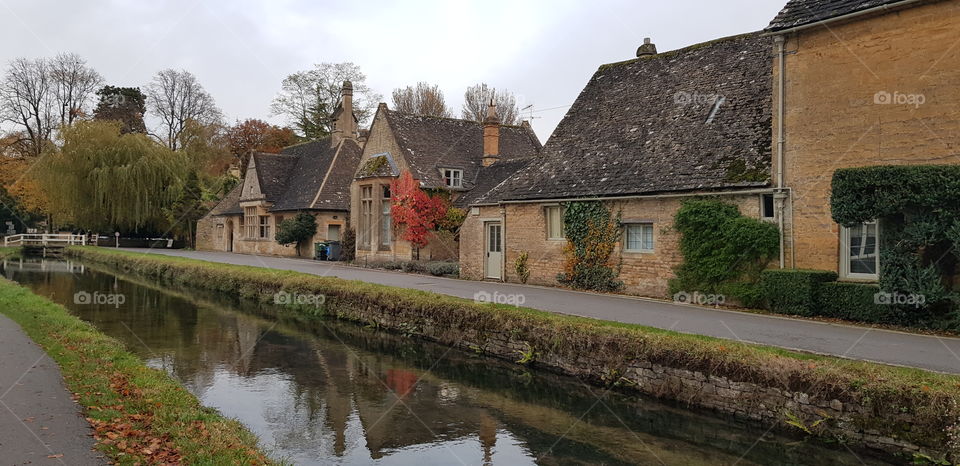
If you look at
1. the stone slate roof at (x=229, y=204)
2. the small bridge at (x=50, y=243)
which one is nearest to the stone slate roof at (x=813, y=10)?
the stone slate roof at (x=229, y=204)

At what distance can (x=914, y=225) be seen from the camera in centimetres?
1231

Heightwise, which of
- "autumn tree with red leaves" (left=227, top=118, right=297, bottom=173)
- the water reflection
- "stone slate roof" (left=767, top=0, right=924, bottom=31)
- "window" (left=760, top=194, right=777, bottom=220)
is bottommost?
the water reflection

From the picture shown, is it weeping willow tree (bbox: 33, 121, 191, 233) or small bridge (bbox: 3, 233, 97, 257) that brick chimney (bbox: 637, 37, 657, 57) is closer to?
weeping willow tree (bbox: 33, 121, 191, 233)

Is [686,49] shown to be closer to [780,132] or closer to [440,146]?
[780,132]

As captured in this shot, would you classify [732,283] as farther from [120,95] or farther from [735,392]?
[120,95]

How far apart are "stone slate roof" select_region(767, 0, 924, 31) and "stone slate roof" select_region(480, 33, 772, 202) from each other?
2392 millimetres

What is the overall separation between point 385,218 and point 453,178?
3905 mm

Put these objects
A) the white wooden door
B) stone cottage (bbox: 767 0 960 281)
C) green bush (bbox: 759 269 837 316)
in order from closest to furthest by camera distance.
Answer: stone cottage (bbox: 767 0 960 281), green bush (bbox: 759 269 837 316), the white wooden door

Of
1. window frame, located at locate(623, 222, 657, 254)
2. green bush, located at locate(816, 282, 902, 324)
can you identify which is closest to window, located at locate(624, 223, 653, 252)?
window frame, located at locate(623, 222, 657, 254)

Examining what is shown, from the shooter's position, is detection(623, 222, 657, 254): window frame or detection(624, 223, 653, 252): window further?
detection(624, 223, 653, 252): window

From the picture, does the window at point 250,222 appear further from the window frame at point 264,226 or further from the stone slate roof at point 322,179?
the stone slate roof at point 322,179

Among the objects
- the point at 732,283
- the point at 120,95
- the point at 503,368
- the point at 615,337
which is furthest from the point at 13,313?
the point at 120,95

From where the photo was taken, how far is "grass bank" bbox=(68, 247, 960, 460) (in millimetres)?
7703

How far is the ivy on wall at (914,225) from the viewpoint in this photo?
11.9 m
